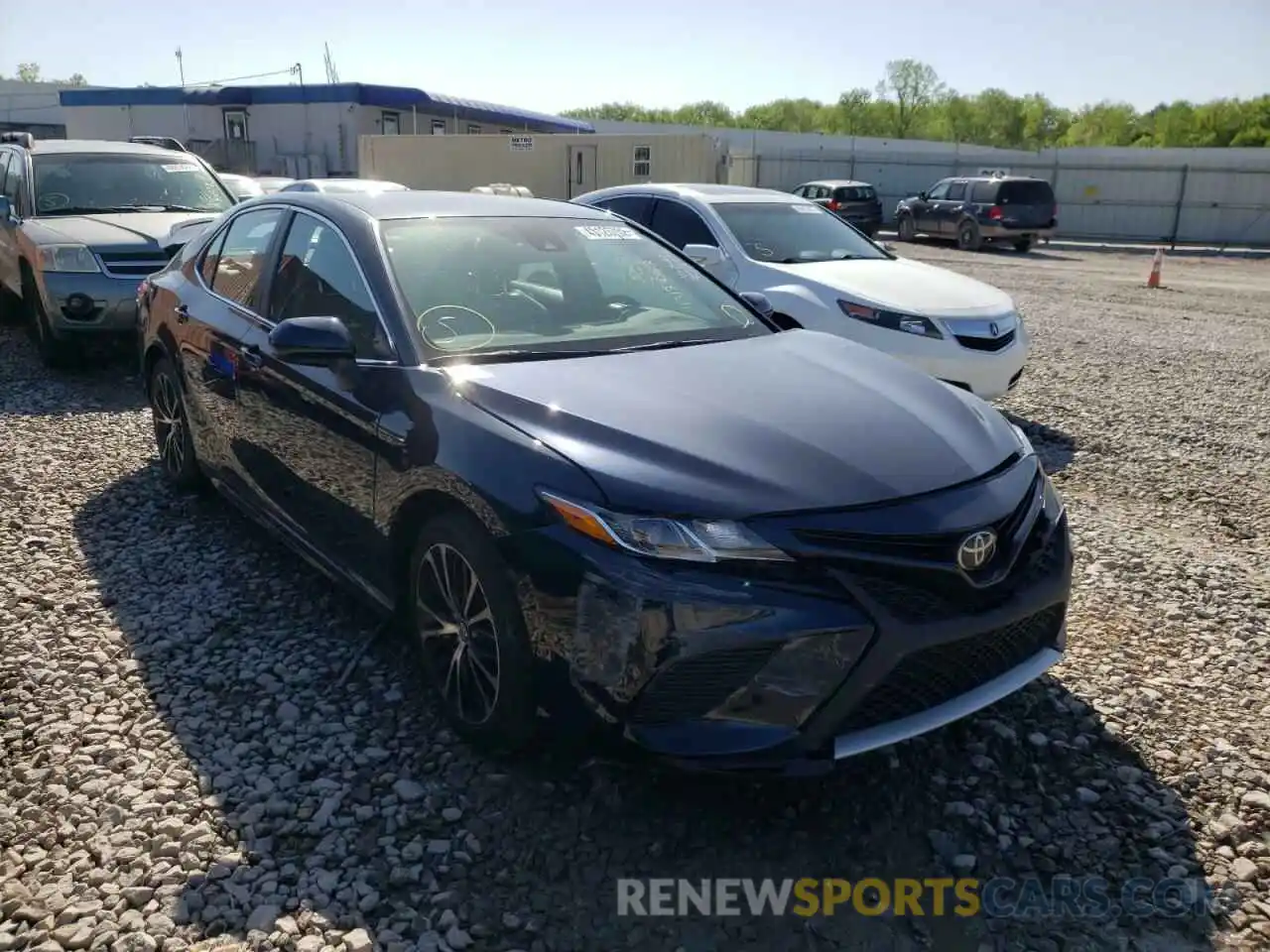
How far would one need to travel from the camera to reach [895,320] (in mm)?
6645

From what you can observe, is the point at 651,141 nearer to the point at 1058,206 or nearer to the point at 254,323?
the point at 1058,206

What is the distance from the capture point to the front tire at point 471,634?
2.81 meters

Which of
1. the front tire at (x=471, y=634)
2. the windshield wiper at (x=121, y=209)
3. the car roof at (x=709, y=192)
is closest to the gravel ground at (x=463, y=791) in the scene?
the front tire at (x=471, y=634)

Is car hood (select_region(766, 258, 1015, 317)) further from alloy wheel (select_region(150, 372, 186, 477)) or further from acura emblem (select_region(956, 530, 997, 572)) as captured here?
acura emblem (select_region(956, 530, 997, 572))

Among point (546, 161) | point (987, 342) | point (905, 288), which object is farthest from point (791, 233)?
point (546, 161)

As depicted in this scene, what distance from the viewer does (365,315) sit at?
3551mm

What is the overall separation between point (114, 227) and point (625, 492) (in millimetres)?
7333

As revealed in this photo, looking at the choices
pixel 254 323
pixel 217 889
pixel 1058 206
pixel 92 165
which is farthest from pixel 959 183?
pixel 217 889

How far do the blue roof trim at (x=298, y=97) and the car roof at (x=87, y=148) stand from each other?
26319mm

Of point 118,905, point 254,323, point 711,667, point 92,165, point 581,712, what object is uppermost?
point 92,165

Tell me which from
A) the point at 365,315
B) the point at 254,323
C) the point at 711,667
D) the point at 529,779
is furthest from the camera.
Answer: the point at 254,323

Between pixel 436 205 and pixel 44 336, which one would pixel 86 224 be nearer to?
pixel 44 336

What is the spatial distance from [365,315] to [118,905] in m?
1.96

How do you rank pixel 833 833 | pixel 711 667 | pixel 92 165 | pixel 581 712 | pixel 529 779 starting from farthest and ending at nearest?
pixel 92 165
pixel 529 779
pixel 833 833
pixel 581 712
pixel 711 667
